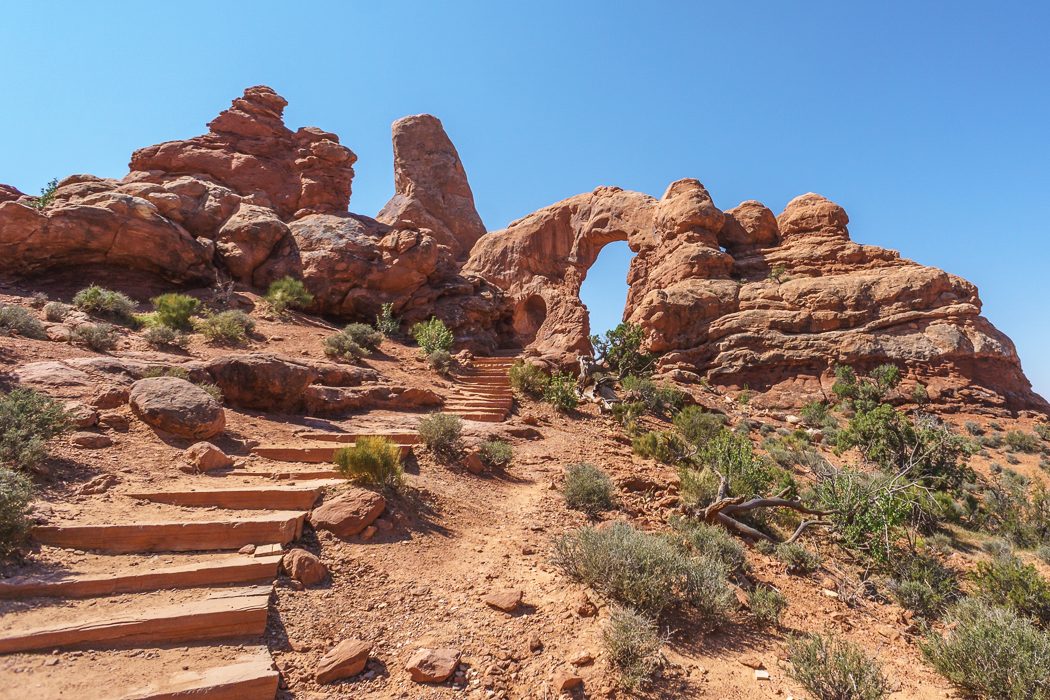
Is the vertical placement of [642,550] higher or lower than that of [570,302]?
lower

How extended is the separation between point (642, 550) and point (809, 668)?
5.16ft

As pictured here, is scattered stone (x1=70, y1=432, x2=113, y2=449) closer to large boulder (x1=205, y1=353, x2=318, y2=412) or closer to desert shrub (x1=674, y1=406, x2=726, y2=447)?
large boulder (x1=205, y1=353, x2=318, y2=412)

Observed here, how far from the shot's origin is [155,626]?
353cm

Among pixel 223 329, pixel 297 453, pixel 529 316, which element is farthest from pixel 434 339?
pixel 529 316

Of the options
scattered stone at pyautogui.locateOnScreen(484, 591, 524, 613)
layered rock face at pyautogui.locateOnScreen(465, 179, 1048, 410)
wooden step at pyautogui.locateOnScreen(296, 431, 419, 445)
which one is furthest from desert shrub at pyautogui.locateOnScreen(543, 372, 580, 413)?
scattered stone at pyautogui.locateOnScreen(484, 591, 524, 613)

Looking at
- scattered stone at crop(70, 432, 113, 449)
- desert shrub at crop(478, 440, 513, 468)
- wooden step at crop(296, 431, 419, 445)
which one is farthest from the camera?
desert shrub at crop(478, 440, 513, 468)

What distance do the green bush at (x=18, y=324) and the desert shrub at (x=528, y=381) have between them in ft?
35.1

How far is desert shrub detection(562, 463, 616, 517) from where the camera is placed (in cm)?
726

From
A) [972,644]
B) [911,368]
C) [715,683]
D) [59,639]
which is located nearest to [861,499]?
[972,644]

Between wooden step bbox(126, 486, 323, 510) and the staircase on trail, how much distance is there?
5690 mm

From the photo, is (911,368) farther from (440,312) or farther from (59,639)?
(59,639)

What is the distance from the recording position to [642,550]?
4.81 m

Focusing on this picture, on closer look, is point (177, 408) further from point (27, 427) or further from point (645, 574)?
point (645, 574)

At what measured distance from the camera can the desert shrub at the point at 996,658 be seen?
376 cm
